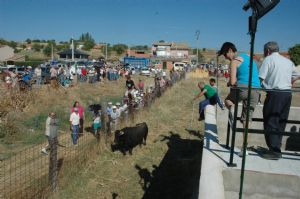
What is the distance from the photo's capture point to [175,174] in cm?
951

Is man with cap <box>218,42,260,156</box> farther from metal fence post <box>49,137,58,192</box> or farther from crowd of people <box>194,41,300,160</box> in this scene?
metal fence post <box>49,137,58,192</box>

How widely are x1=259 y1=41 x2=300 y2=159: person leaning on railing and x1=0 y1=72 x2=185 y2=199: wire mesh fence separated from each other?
489 cm

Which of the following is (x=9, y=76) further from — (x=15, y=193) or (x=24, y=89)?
(x=15, y=193)

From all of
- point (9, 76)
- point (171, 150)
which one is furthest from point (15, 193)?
point (9, 76)

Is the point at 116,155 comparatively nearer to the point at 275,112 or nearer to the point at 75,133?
the point at 75,133

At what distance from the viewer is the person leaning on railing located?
4078 mm

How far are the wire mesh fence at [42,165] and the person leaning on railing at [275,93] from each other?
4890 mm

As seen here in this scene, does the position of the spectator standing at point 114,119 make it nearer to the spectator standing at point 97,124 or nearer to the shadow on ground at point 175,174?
the spectator standing at point 97,124

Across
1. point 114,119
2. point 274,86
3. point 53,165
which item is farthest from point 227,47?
point 114,119

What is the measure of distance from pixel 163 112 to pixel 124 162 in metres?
7.47

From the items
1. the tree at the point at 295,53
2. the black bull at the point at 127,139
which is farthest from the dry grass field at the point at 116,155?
the tree at the point at 295,53

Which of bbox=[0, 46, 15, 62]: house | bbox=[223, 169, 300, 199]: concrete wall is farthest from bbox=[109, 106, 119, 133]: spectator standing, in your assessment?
bbox=[0, 46, 15, 62]: house

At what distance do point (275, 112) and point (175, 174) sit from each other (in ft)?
19.0

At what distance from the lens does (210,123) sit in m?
6.22
